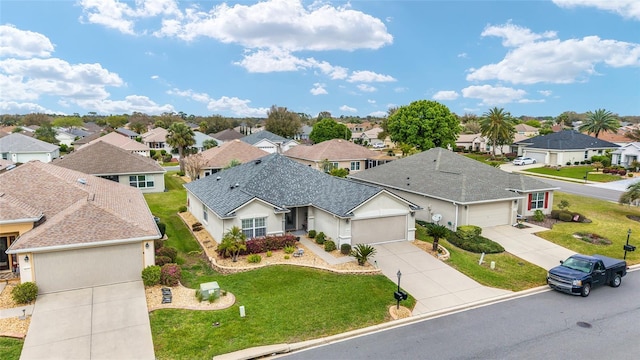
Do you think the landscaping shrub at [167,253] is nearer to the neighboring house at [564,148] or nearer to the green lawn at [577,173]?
the green lawn at [577,173]

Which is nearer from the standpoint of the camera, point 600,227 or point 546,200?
point 600,227

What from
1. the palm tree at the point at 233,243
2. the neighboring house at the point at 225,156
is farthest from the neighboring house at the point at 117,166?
the palm tree at the point at 233,243

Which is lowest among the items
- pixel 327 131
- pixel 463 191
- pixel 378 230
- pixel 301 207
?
pixel 378 230

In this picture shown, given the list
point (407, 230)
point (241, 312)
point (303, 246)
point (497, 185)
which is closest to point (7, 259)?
point (241, 312)

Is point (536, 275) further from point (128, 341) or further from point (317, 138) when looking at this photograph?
point (317, 138)

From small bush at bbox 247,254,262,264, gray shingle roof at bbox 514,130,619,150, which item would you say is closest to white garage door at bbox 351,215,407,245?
A: small bush at bbox 247,254,262,264

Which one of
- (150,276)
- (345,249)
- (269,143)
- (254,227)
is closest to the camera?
(150,276)

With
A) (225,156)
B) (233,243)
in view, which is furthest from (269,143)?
(233,243)

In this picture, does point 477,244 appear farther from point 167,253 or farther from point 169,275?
point 167,253
